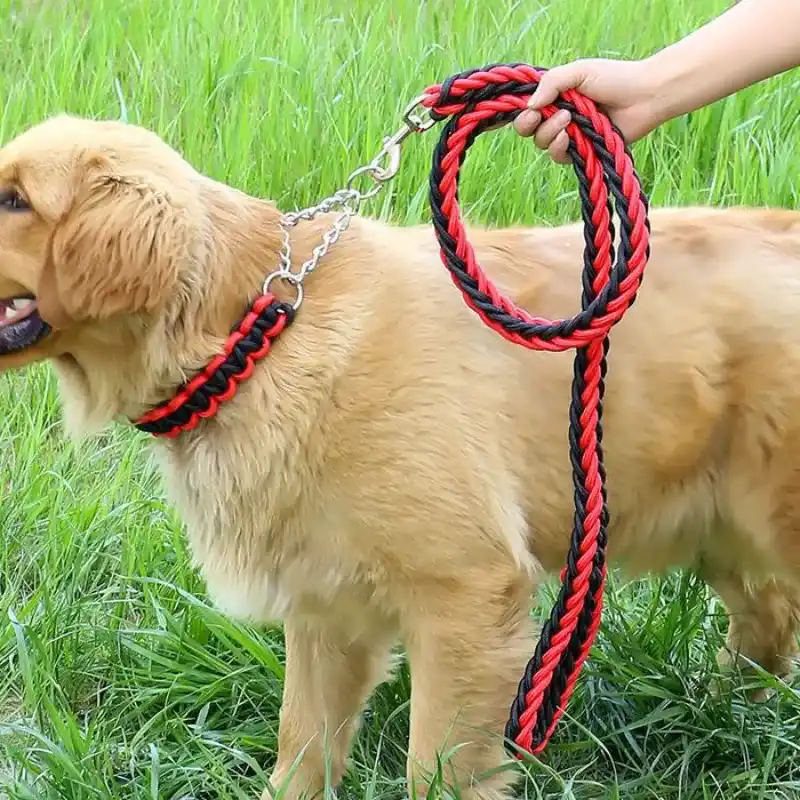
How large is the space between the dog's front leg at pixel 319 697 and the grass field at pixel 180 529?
3.6 inches

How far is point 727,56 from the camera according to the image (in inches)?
79.0

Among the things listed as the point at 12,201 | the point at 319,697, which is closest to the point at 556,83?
the point at 12,201

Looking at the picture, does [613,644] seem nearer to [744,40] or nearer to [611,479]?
[611,479]

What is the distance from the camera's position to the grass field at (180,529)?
2.47 meters

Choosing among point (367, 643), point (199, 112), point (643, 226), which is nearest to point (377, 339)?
point (643, 226)

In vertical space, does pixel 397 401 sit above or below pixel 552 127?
below

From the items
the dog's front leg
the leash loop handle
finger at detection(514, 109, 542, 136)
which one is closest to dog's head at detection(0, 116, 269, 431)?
the leash loop handle

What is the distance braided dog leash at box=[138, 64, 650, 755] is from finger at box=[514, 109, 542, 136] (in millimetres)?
22

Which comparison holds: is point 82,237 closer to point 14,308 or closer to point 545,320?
point 14,308

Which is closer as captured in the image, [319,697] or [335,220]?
[335,220]

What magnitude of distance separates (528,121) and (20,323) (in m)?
1.05

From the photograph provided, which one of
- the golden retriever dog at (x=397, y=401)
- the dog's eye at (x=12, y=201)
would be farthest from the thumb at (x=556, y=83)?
the dog's eye at (x=12, y=201)

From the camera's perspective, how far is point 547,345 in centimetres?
196

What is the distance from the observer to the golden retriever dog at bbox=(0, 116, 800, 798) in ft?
6.77
